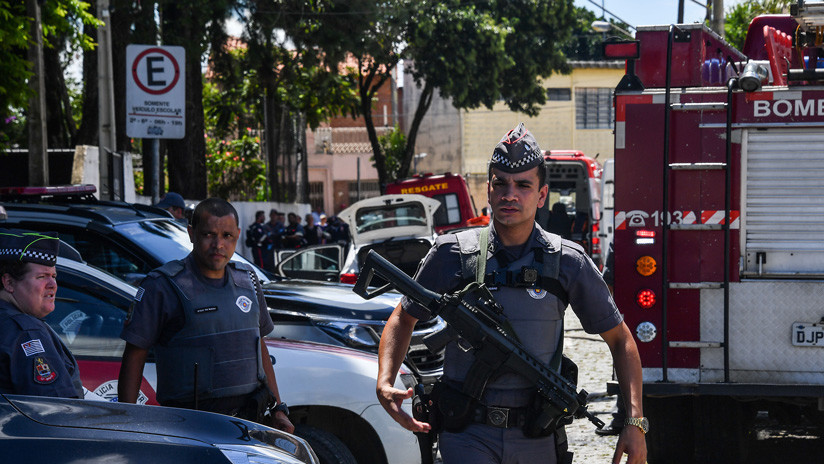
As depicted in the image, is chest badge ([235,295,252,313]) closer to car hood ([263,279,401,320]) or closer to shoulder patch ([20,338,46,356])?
shoulder patch ([20,338,46,356])

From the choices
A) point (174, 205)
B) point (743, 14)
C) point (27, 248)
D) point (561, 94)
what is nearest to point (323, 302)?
point (27, 248)

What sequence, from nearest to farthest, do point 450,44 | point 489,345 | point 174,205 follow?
point 489,345 → point 174,205 → point 450,44

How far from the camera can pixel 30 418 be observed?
116 inches

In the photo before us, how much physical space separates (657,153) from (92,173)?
12.8m

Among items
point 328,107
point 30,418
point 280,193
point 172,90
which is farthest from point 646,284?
point 280,193

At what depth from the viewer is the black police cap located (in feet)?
12.1

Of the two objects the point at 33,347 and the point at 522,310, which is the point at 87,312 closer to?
the point at 33,347

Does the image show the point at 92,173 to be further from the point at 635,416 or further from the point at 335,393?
the point at 635,416

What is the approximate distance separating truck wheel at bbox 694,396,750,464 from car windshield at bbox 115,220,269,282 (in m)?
3.20

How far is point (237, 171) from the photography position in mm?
38812

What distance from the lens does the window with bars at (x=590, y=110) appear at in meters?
47.2

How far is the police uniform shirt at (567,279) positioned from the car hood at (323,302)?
3488 millimetres

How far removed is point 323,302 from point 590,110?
41151 mm

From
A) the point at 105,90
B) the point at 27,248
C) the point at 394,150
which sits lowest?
the point at 27,248
